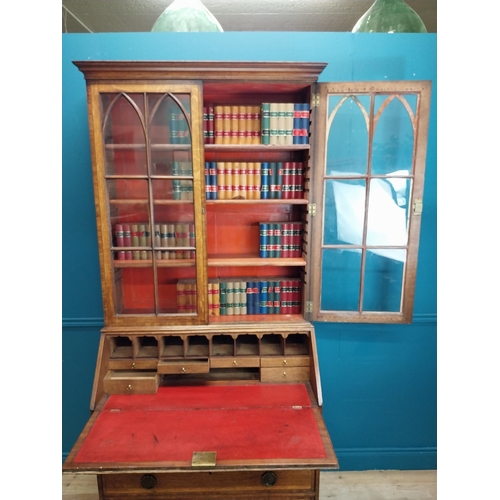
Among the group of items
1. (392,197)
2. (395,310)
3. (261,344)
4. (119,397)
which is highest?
(392,197)

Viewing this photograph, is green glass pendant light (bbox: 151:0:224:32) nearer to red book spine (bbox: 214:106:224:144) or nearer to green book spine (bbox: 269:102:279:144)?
red book spine (bbox: 214:106:224:144)

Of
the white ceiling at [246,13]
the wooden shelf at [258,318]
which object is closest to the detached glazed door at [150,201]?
the wooden shelf at [258,318]

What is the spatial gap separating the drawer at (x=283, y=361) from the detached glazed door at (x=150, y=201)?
42cm

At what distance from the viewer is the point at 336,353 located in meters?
2.35

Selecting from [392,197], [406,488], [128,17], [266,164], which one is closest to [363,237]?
[392,197]

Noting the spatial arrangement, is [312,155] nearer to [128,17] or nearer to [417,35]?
[417,35]

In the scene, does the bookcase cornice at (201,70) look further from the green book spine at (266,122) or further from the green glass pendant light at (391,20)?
the green glass pendant light at (391,20)

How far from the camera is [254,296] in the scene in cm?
211

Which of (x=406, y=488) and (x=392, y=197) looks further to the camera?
(x=406, y=488)

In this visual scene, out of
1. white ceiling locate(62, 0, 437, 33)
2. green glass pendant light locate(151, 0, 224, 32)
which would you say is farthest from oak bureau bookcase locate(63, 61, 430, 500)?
white ceiling locate(62, 0, 437, 33)

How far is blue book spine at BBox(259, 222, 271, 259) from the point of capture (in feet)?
6.83

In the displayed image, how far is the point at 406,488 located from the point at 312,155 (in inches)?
88.4

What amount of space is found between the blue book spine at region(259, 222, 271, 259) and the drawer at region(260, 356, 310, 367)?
1.93 ft

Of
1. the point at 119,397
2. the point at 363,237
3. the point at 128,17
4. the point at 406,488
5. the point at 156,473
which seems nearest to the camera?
the point at 156,473
